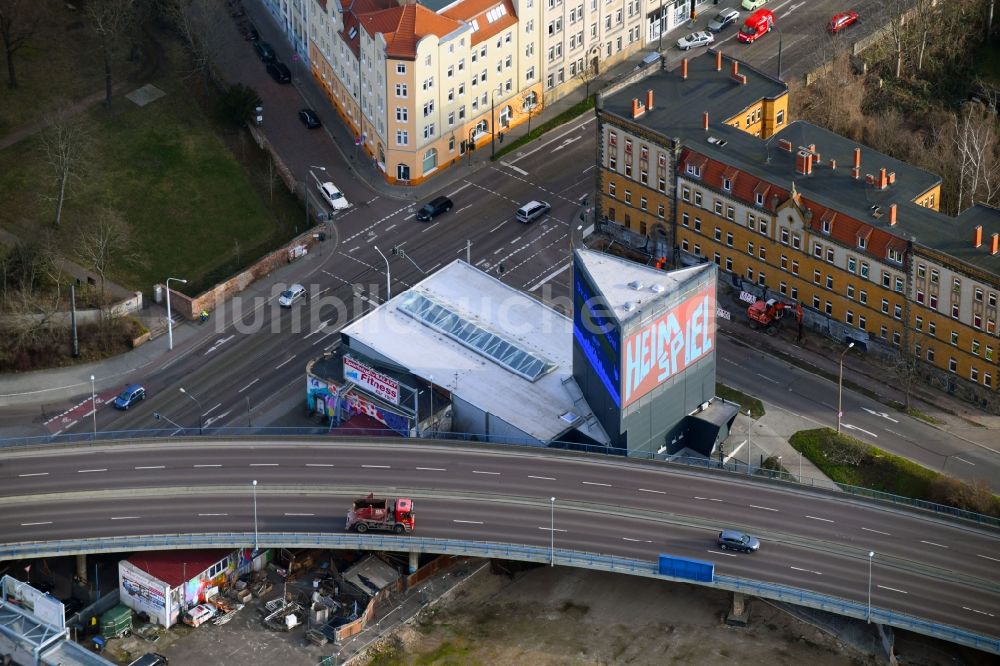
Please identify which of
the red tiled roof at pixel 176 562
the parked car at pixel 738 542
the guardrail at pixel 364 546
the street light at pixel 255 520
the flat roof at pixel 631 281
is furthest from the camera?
the flat roof at pixel 631 281

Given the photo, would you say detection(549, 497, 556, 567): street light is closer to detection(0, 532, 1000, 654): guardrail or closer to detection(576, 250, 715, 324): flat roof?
detection(0, 532, 1000, 654): guardrail

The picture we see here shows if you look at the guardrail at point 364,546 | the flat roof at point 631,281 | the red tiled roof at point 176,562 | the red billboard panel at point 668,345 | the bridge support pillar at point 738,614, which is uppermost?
the flat roof at point 631,281

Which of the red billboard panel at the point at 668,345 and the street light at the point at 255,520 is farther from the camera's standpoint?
the red billboard panel at the point at 668,345

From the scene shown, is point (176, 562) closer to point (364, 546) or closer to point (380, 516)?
point (364, 546)

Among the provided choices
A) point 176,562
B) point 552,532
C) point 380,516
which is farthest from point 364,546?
point 176,562


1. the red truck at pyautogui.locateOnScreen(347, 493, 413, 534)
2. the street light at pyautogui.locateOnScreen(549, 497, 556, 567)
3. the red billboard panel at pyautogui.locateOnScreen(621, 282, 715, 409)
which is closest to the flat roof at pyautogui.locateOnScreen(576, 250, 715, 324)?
the red billboard panel at pyautogui.locateOnScreen(621, 282, 715, 409)

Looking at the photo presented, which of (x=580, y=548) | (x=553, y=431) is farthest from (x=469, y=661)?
(x=553, y=431)

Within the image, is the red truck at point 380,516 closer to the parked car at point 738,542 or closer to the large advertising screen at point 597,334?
the large advertising screen at point 597,334

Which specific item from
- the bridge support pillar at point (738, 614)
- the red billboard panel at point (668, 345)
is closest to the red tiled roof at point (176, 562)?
the red billboard panel at point (668, 345)
